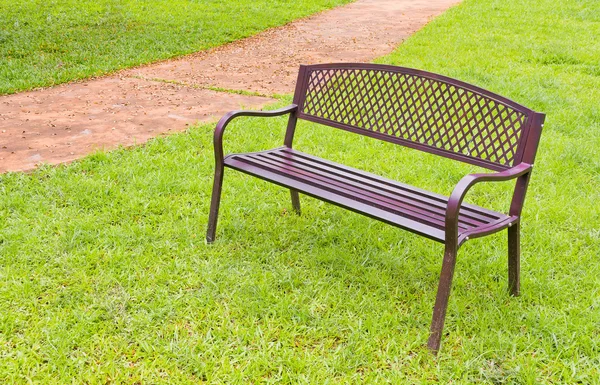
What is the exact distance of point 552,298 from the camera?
3094 mm

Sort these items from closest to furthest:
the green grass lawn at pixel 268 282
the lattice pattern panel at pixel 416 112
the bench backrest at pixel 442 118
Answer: the green grass lawn at pixel 268 282 < the bench backrest at pixel 442 118 < the lattice pattern panel at pixel 416 112

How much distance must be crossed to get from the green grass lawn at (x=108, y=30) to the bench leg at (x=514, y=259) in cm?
606

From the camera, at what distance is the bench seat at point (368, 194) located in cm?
282

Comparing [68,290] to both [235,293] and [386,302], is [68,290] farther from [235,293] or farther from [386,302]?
[386,302]

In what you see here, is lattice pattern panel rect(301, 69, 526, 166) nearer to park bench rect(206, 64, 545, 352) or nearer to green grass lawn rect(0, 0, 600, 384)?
park bench rect(206, 64, 545, 352)

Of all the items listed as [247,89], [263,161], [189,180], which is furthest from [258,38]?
[263,161]

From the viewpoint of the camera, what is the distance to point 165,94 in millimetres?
7117

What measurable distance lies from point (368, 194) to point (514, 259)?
80 centimetres

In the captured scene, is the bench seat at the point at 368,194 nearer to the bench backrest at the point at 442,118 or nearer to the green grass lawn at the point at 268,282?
the bench backrest at the point at 442,118

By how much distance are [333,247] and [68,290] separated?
4.84 ft

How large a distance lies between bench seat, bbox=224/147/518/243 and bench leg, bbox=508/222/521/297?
89mm

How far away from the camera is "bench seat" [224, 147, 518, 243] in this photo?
282cm

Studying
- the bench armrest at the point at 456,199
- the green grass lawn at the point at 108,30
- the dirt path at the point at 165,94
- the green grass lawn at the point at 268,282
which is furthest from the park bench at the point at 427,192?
the green grass lawn at the point at 108,30

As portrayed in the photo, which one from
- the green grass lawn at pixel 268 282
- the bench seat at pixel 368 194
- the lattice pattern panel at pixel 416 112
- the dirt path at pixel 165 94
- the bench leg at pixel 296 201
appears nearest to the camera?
the green grass lawn at pixel 268 282
